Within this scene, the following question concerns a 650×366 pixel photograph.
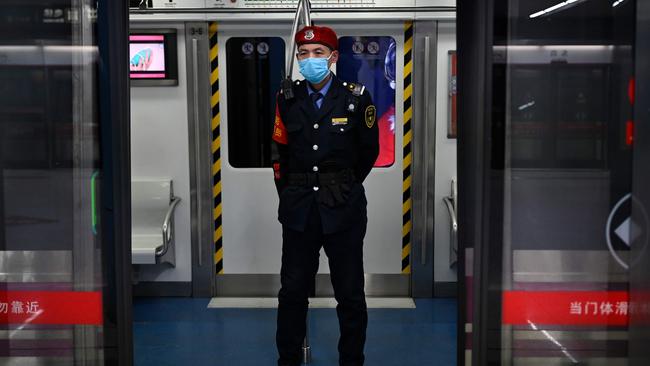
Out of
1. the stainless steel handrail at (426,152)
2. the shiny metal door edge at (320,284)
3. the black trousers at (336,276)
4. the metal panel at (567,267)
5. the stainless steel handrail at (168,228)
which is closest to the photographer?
the metal panel at (567,267)

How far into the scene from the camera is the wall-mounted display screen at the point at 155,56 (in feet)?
20.1

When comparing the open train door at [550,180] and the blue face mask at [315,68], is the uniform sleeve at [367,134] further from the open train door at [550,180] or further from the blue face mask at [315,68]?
the open train door at [550,180]

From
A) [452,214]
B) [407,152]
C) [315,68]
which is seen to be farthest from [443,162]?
[315,68]

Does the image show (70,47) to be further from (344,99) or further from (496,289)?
(344,99)

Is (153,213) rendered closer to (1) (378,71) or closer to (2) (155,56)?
(2) (155,56)

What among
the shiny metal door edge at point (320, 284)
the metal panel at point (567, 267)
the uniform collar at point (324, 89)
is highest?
the uniform collar at point (324, 89)

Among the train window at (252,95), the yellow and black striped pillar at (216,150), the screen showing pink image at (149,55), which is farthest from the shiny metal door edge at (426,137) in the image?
the screen showing pink image at (149,55)

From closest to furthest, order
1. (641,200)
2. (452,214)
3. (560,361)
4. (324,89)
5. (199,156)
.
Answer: (641,200) < (560,361) < (324,89) < (452,214) < (199,156)

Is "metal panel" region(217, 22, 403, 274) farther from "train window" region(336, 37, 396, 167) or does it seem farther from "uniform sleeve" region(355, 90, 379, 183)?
"uniform sleeve" region(355, 90, 379, 183)

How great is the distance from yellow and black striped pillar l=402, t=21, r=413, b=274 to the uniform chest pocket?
72.7 inches

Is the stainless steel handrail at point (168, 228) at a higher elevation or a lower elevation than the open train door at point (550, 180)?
lower

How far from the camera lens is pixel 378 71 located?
6180 millimetres

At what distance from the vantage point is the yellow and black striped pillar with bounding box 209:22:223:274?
6.16 metres

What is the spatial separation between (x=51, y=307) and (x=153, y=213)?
3.74 meters
